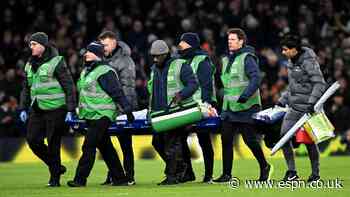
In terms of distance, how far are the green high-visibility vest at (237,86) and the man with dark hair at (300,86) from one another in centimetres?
62

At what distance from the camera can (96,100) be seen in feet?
57.5

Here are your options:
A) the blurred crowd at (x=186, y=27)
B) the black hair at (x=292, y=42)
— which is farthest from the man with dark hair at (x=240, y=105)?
the blurred crowd at (x=186, y=27)

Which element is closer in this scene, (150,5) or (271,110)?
(271,110)

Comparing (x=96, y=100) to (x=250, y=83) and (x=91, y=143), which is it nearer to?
(x=91, y=143)

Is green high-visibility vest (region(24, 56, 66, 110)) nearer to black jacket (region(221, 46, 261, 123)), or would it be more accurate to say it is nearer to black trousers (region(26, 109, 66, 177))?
black trousers (region(26, 109, 66, 177))

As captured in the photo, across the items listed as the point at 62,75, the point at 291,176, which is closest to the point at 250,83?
the point at 291,176

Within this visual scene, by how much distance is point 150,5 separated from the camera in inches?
1335

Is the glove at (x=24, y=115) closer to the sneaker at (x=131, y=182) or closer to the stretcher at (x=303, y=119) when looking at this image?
the sneaker at (x=131, y=182)

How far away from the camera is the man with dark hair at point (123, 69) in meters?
18.6

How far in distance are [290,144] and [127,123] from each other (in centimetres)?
269

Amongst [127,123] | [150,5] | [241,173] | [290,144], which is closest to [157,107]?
[127,123]

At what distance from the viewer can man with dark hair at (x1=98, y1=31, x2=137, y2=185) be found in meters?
18.6

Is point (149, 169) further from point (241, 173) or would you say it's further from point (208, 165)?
point (208, 165)

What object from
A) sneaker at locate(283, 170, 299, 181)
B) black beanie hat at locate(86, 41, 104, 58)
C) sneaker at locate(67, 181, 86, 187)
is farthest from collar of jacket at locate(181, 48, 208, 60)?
sneaker at locate(67, 181, 86, 187)
